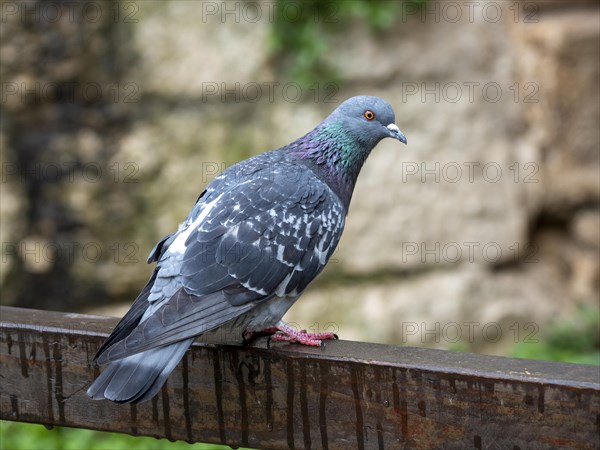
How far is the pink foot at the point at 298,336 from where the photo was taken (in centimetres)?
258

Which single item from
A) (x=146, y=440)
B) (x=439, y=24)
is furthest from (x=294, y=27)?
(x=146, y=440)

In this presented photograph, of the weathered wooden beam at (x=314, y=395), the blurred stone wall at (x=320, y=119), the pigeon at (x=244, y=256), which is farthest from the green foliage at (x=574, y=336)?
the weathered wooden beam at (x=314, y=395)

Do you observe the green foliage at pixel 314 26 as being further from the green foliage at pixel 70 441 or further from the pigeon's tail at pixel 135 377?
the pigeon's tail at pixel 135 377

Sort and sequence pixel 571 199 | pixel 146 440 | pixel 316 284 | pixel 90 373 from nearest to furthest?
1. pixel 90 373
2. pixel 146 440
3. pixel 316 284
4. pixel 571 199

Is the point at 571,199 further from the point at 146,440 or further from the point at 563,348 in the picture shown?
the point at 146,440

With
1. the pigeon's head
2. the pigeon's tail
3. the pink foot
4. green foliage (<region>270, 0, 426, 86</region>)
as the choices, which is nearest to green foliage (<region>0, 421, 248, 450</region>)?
the pink foot

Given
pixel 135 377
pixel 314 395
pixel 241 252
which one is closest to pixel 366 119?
pixel 241 252

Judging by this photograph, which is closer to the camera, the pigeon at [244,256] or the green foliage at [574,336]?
the pigeon at [244,256]

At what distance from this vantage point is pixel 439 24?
530 cm

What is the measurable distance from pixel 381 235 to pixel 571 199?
146 cm

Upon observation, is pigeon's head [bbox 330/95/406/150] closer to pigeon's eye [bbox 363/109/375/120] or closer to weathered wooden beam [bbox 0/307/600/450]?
pigeon's eye [bbox 363/109/375/120]

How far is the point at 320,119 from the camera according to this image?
17.3 feet

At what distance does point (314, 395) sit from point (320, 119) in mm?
3124

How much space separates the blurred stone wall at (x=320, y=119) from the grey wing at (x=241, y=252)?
85.7 inches
